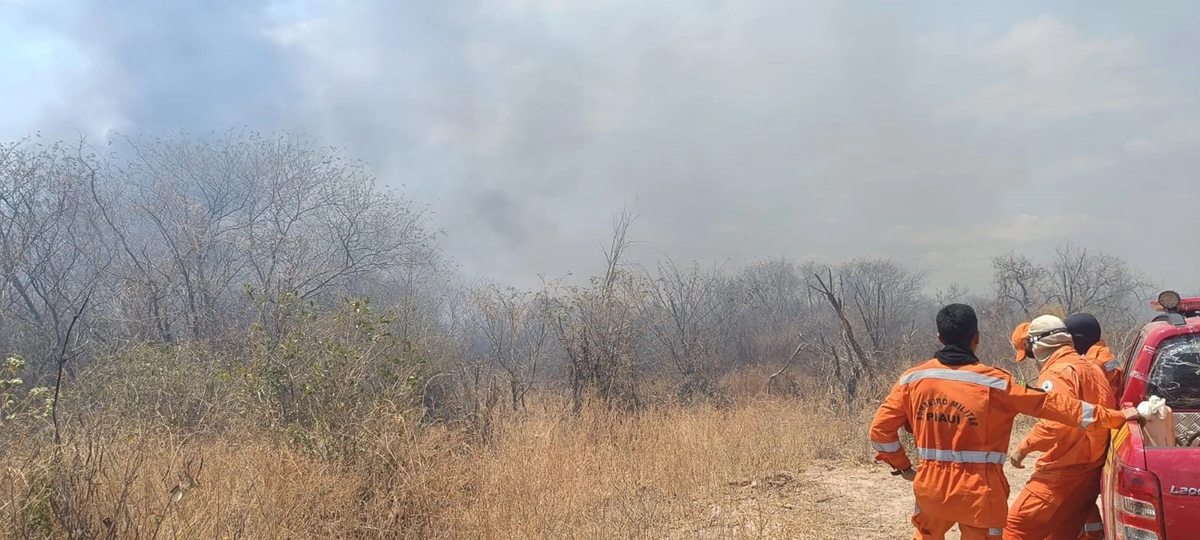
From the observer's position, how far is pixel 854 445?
8.01 m

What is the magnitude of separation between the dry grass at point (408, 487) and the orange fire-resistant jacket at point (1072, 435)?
6.00 feet

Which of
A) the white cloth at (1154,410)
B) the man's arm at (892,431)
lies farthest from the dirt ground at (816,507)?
the white cloth at (1154,410)

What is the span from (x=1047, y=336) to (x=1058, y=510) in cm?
103

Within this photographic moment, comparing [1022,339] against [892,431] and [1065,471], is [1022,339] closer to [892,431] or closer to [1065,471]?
[1065,471]

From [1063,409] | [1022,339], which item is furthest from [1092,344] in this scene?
[1063,409]

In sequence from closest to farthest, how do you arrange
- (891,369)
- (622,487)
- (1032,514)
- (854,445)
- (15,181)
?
(1032,514) < (622,487) < (854,445) < (891,369) < (15,181)

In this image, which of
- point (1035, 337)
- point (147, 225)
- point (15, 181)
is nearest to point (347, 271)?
point (147, 225)

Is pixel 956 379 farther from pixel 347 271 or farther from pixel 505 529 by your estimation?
pixel 347 271

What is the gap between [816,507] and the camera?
5770 millimetres

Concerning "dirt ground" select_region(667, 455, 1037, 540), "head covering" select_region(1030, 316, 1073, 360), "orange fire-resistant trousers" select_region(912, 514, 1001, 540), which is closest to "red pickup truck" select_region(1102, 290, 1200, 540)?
"head covering" select_region(1030, 316, 1073, 360)

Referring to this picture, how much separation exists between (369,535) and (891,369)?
10283 millimetres

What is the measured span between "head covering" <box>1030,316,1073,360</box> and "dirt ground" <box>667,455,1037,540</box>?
175 cm

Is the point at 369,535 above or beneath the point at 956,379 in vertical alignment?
beneath

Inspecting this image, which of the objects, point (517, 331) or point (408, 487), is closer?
point (408, 487)
